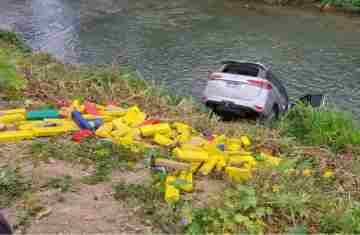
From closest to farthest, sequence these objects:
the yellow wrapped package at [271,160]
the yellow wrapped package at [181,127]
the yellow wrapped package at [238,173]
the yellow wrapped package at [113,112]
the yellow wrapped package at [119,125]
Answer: the yellow wrapped package at [238,173]
the yellow wrapped package at [271,160]
the yellow wrapped package at [119,125]
the yellow wrapped package at [181,127]
the yellow wrapped package at [113,112]

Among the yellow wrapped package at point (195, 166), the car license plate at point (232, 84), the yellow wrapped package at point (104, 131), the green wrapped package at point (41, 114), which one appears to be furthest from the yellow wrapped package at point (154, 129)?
the car license plate at point (232, 84)

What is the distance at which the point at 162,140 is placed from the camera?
5883mm

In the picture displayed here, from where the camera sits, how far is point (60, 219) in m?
4.17

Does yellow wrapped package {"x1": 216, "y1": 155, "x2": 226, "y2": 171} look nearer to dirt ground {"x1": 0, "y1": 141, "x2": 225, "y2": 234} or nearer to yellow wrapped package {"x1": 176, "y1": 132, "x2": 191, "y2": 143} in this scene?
dirt ground {"x1": 0, "y1": 141, "x2": 225, "y2": 234}

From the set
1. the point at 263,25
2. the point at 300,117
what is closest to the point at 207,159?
the point at 300,117

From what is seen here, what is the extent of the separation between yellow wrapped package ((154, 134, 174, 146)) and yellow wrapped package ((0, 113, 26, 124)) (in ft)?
6.22

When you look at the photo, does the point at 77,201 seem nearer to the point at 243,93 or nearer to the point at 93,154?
the point at 93,154

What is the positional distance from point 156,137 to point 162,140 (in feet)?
0.38

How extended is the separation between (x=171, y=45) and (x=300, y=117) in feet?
36.2

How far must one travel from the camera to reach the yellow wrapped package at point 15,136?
18.6 feet

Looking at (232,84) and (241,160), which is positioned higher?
(241,160)

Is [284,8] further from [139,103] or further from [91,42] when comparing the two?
[139,103]

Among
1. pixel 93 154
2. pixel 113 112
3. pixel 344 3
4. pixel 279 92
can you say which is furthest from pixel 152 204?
pixel 344 3

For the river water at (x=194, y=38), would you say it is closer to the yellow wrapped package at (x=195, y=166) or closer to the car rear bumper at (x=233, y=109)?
the car rear bumper at (x=233, y=109)
